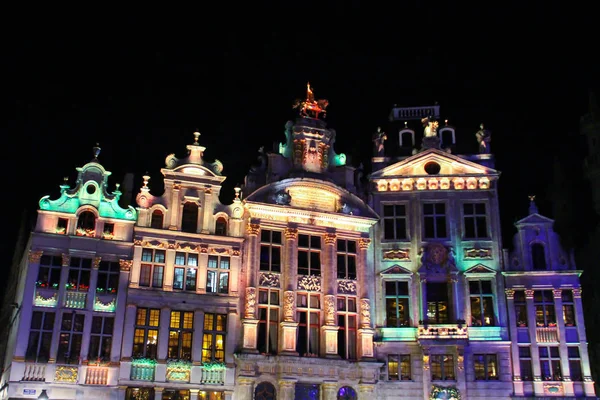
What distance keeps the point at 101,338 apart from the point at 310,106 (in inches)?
661

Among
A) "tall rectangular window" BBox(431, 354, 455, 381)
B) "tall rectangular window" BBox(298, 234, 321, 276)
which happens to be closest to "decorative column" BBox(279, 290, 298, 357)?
"tall rectangular window" BBox(298, 234, 321, 276)

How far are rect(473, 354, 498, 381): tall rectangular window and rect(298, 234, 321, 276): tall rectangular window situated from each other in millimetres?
9059

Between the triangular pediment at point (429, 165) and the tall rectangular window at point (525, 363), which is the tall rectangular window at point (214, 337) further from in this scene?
the tall rectangular window at point (525, 363)

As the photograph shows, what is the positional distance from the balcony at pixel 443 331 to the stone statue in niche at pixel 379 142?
10.3m

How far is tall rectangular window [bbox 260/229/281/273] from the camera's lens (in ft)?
116

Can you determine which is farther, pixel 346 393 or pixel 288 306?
pixel 288 306

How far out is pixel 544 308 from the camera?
3553cm

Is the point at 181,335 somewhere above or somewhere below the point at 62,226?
below

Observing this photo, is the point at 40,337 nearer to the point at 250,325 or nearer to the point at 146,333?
the point at 146,333

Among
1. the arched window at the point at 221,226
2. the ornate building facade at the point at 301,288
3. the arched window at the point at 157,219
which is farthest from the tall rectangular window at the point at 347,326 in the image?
the arched window at the point at 157,219

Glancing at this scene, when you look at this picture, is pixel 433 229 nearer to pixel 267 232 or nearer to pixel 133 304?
pixel 267 232

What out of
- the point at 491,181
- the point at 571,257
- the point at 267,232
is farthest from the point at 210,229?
the point at 571,257

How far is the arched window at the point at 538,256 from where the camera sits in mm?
36250

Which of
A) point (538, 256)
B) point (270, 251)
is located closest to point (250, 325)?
point (270, 251)
